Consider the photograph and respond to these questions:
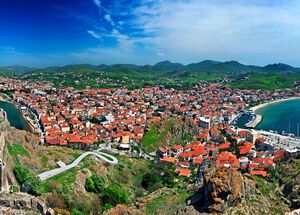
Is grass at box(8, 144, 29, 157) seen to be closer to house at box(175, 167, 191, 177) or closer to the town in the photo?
the town

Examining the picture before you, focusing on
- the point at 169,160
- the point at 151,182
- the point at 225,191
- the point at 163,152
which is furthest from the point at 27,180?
the point at 163,152

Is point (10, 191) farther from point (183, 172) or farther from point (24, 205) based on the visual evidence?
point (183, 172)

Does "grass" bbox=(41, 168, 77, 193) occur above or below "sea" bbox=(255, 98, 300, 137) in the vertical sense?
above

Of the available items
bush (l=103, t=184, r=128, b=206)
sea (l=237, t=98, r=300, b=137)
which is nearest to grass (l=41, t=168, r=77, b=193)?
bush (l=103, t=184, r=128, b=206)

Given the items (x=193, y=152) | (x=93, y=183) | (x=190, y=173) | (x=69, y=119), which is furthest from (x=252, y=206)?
(x=69, y=119)

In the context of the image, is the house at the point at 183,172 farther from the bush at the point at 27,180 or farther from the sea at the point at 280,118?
the sea at the point at 280,118

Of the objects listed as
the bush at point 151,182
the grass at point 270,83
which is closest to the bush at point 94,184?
the bush at point 151,182

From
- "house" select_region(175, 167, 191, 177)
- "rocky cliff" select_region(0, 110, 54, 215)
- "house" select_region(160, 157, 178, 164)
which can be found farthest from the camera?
"house" select_region(160, 157, 178, 164)
